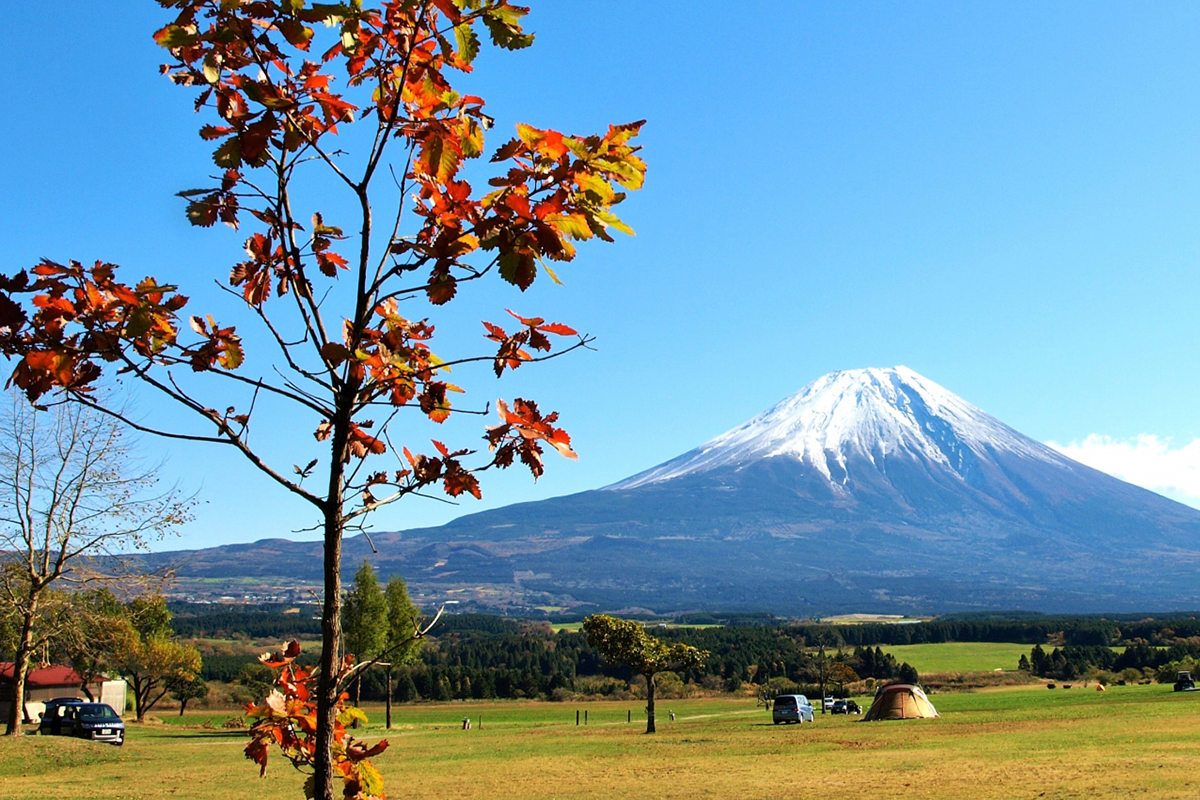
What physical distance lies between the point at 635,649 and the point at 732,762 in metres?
12.5

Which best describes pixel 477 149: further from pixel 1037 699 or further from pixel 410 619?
pixel 1037 699

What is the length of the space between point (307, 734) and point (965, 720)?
3635cm

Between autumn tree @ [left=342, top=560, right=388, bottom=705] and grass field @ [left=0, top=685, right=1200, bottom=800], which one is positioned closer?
grass field @ [left=0, top=685, right=1200, bottom=800]

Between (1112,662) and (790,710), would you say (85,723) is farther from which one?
(1112,662)

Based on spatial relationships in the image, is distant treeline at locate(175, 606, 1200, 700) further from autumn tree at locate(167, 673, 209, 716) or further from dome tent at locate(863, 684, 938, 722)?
dome tent at locate(863, 684, 938, 722)

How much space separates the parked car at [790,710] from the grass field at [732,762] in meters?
1.71

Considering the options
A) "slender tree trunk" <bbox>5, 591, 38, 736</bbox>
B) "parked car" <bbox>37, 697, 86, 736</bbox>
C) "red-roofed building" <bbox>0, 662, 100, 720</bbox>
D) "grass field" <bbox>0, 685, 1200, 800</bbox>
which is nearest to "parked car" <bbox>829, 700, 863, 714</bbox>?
"grass field" <bbox>0, 685, 1200, 800</bbox>

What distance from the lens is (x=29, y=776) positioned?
1998cm

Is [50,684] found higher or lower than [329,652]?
lower

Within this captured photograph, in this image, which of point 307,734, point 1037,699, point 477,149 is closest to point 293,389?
point 477,149

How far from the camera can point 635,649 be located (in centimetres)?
3550

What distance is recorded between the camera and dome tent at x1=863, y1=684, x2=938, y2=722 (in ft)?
127

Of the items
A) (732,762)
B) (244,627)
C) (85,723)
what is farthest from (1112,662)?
(244,627)

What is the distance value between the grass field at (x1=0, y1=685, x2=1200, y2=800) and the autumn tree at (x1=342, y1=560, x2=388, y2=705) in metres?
5.87
